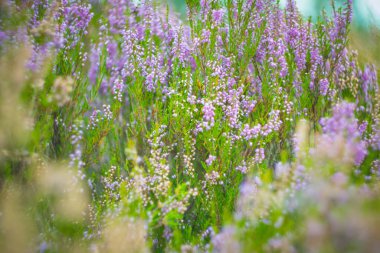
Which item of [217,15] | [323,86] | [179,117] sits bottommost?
[179,117]

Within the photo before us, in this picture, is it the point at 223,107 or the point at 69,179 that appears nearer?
the point at 69,179

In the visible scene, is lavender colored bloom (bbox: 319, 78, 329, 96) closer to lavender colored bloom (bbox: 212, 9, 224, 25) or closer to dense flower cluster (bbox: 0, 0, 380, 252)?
dense flower cluster (bbox: 0, 0, 380, 252)

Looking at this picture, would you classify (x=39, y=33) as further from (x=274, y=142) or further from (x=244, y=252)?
(x=274, y=142)

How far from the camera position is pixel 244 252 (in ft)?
4.12

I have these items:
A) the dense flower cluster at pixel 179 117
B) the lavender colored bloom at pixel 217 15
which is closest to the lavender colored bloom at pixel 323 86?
the dense flower cluster at pixel 179 117

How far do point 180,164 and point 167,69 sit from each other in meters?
1.12

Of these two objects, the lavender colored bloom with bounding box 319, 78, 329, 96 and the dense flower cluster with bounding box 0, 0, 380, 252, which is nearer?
the dense flower cluster with bounding box 0, 0, 380, 252

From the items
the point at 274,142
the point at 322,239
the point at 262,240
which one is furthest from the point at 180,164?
the point at 322,239

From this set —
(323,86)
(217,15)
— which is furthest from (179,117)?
(323,86)

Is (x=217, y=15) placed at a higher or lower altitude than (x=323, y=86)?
lower

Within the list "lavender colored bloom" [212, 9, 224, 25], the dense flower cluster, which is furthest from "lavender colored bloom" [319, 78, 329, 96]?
"lavender colored bloom" [212, 9, 224, 25]

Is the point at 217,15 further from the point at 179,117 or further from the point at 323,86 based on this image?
the point at 323,86

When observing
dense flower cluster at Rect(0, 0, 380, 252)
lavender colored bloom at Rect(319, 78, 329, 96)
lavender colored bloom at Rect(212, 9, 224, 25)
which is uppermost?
lavender colored bloom at Rect(319, 78, 329, 96)

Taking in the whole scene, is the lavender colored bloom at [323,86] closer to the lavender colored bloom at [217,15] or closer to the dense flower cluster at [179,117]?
the dense flower cluster at [179,117]
